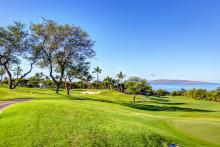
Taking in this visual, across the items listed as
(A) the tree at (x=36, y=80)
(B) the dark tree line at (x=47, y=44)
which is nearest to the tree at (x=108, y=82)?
(A) the tree at (x=36, y=80)

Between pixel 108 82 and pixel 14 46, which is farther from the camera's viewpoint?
pixel 108 82

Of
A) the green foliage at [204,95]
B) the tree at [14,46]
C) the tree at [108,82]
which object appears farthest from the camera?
the tree at [108,82]

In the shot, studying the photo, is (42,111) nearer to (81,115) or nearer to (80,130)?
(81,115)

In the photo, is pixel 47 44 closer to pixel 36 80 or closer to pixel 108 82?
pixel 36 80

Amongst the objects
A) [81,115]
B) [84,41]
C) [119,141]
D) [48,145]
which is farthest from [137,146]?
[84,41]

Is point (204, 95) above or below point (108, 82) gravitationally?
below

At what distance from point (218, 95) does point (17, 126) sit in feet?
325

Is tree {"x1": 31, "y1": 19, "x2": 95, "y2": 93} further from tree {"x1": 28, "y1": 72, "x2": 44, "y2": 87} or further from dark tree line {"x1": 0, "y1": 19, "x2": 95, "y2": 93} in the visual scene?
tree {"x1": 28, "y1": 72, "x2": 44, "y2": 87}

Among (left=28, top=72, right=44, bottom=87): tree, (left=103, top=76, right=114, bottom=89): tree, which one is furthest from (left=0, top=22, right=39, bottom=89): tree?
(left=103, top=76, right=114, bottom=89): tree

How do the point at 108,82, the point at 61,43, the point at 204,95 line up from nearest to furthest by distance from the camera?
the point at 61,43 < the point at 204,95 < the point at 108,82

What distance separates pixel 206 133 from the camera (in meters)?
24.3

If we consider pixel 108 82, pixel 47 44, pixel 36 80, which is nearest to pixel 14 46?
pixel 47 44

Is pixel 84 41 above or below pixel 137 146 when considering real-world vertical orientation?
above

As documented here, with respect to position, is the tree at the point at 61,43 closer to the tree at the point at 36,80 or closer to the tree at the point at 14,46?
the tree at the point at 14,46
